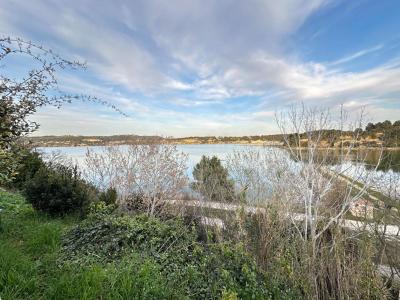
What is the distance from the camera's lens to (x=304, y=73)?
8.07 metres

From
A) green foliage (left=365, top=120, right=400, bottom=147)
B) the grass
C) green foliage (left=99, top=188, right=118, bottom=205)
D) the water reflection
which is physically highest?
green foliage (left=365, top=120, right=400, bottom=147)

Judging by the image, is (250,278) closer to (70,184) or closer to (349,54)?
(70,184)

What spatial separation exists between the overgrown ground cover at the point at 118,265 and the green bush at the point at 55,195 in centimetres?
103

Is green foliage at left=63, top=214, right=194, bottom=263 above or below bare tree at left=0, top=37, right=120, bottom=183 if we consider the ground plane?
below

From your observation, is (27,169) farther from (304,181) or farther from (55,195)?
(304,181)

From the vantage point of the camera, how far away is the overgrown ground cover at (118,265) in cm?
263

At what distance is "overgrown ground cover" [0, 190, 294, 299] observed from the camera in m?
2.63

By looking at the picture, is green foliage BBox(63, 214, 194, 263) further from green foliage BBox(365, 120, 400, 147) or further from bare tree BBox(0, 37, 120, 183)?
→ green foliage BBox(365, 120, 400, 147)

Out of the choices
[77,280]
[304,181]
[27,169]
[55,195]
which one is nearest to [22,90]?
[77,280]

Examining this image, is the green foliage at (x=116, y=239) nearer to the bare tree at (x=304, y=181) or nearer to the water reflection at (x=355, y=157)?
the bare tree at (x=304, y=181)

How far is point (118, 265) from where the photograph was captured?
10.3ft

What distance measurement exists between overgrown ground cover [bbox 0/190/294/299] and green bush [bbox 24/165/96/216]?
1028 millimetres

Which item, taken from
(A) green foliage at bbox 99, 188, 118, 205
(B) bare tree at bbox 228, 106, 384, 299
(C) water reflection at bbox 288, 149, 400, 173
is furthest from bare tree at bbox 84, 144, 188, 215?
(C) water reflection at bbox 288, 149, 400, 173

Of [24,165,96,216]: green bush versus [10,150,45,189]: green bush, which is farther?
[10,150,45,189]: green bush
